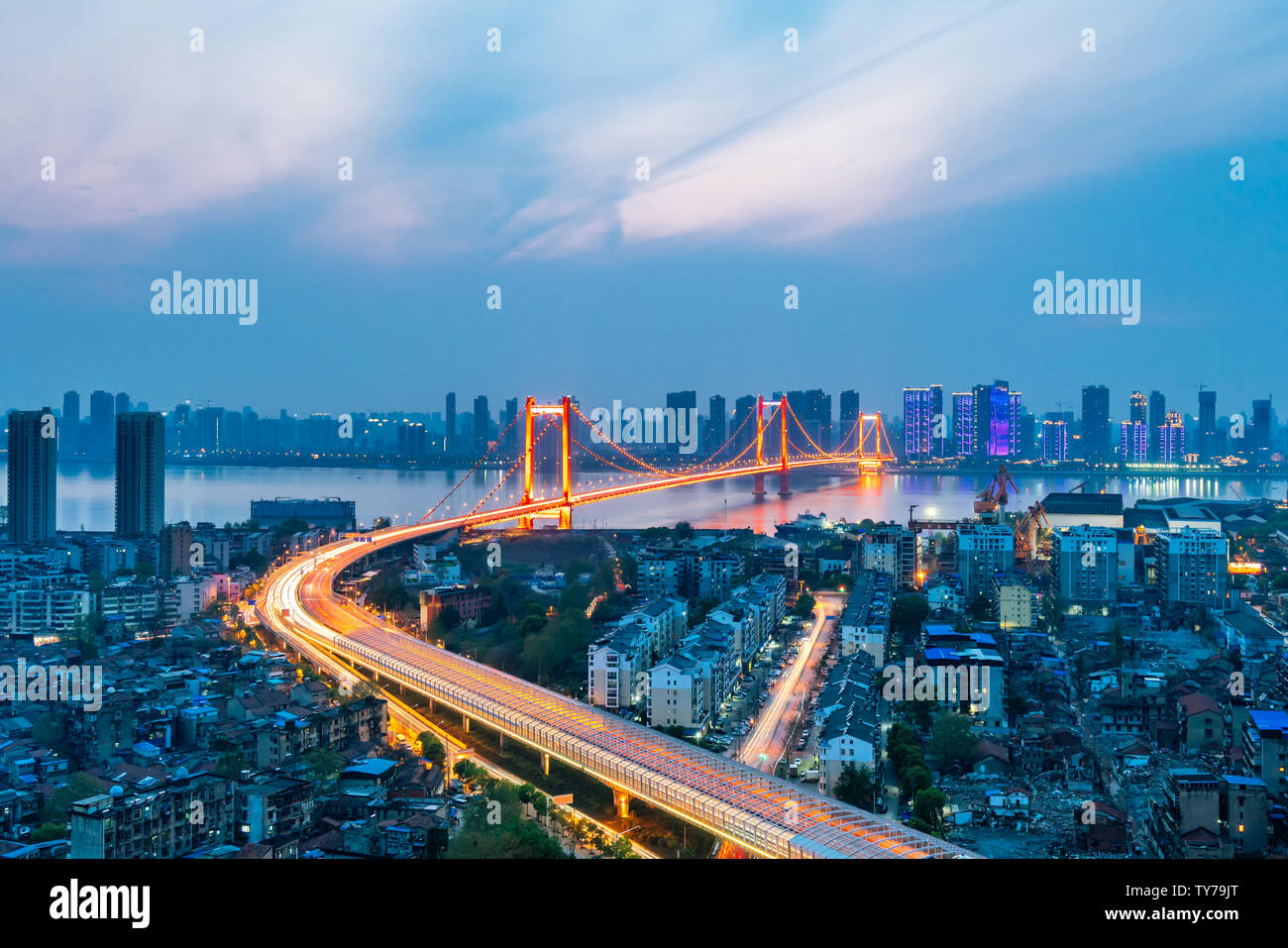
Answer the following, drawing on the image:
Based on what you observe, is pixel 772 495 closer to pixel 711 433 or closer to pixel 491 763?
pixel 711 433

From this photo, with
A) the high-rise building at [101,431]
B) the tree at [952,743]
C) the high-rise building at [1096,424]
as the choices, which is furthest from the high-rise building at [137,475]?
the high-rise building at [1096,424]

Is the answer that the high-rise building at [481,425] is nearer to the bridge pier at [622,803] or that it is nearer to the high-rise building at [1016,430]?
the high-rise building at [1016,430]

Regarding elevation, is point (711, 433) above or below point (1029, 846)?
above

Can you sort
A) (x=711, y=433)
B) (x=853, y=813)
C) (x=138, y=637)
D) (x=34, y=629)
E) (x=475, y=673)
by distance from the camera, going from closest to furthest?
(x=853, y=813) → (x=475, y=673) → (x=138, y=637) → (x=34, y=629) → (x=711, y=433)

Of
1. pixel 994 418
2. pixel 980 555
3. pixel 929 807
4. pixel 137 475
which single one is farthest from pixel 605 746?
pixel 994 418

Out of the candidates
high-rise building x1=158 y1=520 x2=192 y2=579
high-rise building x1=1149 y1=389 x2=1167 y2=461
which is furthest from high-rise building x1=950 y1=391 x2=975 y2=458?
high-rise building x1=158 y1=520 x2=192 y2=579

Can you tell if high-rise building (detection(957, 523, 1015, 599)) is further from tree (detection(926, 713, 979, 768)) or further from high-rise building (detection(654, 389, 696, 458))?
high-rise building (detection(654, 389, 696, 458))
